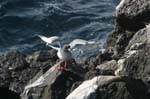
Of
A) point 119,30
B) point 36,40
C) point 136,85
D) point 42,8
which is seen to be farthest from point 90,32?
point 136,85

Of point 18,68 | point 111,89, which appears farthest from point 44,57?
point 111,89

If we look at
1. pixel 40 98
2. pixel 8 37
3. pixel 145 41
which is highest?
pixel 145 41

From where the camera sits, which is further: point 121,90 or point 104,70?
point 104,70

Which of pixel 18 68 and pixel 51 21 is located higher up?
pixel 18 68

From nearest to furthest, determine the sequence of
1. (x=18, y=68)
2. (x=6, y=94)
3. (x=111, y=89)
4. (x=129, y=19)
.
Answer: (x=6, y=94)
(x=111, y=89)
(x=129, y=19)
(x=18, y=68)

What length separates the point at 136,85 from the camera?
533 inches

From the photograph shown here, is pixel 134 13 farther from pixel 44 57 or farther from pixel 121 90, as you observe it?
pixel 121 90

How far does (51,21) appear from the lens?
26250mm

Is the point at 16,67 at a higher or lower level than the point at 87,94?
lower

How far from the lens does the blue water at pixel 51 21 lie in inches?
955

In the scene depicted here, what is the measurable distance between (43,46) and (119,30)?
562 centimetres

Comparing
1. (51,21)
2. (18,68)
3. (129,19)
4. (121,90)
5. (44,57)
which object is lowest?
(51,21)

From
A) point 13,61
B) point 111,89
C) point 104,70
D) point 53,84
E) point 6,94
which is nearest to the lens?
point 6,94

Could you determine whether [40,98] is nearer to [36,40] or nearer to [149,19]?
[149,19]
